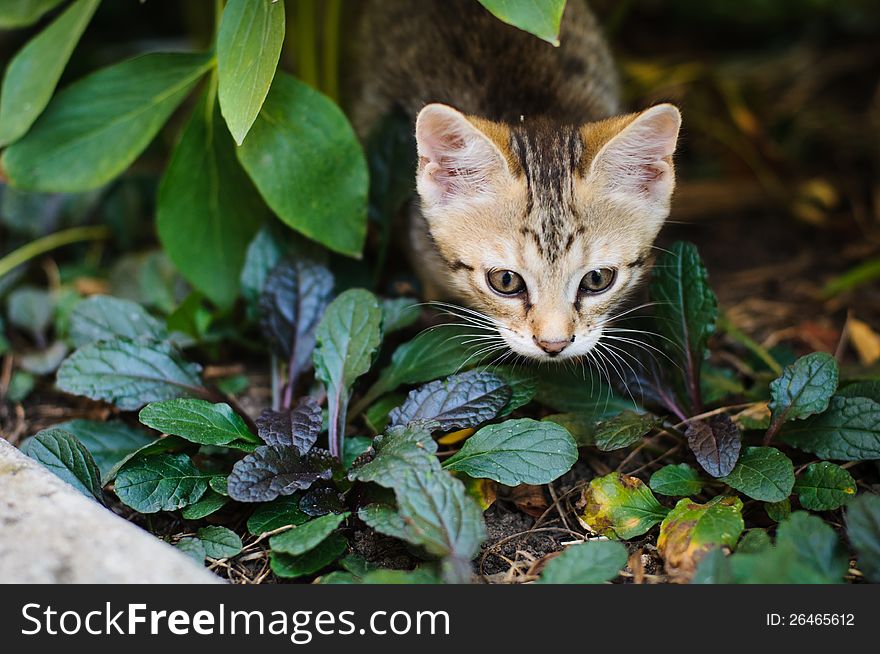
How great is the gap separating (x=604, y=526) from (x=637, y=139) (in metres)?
1.11

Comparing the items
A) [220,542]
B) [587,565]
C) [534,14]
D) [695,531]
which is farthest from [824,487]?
[220,542]

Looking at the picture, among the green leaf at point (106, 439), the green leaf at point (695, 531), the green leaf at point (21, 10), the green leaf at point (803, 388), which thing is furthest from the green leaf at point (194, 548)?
the green leaf at point (21, 10)

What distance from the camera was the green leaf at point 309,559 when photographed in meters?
2.15

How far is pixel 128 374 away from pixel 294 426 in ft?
1.92

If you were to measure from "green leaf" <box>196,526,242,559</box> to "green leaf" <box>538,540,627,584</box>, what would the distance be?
2.70 ft

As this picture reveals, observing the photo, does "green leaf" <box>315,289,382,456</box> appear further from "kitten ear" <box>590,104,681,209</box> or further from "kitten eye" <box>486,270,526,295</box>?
"kitten ear" <box>590,104,681,209</box>

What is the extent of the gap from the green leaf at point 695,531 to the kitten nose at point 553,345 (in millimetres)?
541

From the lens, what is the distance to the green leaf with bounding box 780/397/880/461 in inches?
93.7

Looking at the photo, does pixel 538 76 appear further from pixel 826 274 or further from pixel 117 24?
pixel 117 24

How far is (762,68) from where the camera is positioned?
517cm

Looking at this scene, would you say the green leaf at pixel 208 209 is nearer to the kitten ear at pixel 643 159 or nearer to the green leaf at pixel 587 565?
the kitten ear at pixel 643 159

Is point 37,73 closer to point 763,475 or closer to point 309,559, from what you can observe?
point 309,559

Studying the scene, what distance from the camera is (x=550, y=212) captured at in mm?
2588

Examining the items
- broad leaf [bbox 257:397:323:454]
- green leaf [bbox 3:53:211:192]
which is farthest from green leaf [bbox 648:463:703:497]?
green leaf [bbox 3:53:211:192]
